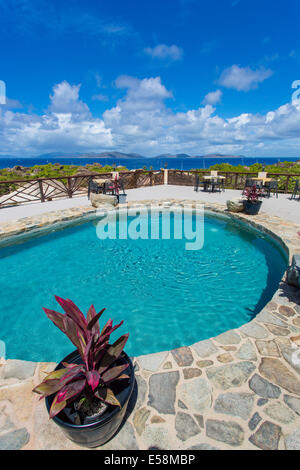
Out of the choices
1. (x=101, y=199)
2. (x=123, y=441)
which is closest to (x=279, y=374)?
(x=123, y=441)

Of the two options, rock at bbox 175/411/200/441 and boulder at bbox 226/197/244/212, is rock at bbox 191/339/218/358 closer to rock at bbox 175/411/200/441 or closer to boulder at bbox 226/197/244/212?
rock at bbox 175/411/200/441

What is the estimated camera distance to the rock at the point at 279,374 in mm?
2236

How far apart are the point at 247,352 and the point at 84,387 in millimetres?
1876

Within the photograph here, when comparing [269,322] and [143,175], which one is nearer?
[269,322]

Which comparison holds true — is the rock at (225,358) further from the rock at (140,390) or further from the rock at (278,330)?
the rock at (140,390)

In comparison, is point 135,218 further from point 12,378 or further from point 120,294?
point 12,378

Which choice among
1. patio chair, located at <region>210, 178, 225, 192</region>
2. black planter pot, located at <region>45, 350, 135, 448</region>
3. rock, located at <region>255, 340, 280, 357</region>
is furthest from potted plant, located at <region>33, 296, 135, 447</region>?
patio chair, located at <region>210, 178, 225, 192</region>

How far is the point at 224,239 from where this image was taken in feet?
23.9

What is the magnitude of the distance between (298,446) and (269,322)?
1.50 meters

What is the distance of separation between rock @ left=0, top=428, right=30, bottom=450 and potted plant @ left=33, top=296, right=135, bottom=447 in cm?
46

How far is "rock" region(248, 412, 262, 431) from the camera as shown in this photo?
1.88 metres

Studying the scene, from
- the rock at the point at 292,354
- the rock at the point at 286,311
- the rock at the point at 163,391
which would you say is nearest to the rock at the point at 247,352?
the rock at the point at 292,354
